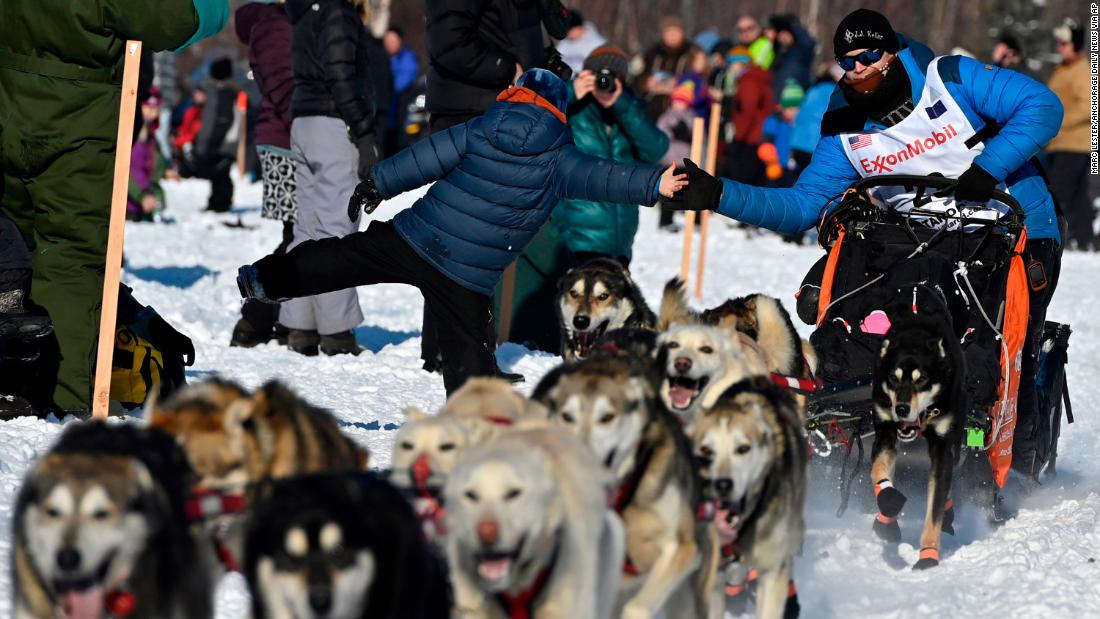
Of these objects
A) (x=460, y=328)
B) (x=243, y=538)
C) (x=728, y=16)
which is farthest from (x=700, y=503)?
(x=728, y=16)

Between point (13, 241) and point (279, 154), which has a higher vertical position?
point (279, 154)

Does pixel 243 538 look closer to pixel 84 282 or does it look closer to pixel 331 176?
pixel 84 282

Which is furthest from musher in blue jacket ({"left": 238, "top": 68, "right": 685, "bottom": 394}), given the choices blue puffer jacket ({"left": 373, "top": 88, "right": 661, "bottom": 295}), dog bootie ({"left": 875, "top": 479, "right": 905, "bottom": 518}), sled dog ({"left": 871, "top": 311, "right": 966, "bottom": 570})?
dog bootie ({"left": 875, "top": 479, "right": 905, "bottom": 518})

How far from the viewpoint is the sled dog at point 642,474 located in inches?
138

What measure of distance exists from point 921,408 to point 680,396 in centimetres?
106

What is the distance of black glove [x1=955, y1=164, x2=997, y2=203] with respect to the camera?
5.59 metres

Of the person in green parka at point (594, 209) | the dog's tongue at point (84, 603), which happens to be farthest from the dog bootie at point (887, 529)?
the person in green parka at point (594, 209)

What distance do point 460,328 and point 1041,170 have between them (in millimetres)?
2363

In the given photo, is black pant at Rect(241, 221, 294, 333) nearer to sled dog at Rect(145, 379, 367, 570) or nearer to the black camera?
the black camera

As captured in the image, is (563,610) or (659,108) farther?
(659,108)

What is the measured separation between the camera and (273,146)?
27.8 feet

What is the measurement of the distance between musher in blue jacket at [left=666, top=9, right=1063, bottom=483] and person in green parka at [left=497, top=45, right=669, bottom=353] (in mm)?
2384

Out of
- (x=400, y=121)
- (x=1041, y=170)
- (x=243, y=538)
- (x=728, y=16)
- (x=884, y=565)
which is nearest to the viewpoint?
(x=243, y=538)

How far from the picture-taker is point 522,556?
296 cm
